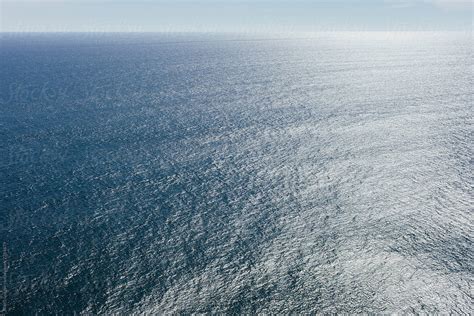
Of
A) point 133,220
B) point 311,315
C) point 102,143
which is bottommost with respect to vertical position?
point 311,315

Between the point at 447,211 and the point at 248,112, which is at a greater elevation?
the point at 248,112

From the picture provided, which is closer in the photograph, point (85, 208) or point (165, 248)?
point (165, 248)

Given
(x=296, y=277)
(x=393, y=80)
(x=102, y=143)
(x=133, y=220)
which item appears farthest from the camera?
(x=393, y=80)

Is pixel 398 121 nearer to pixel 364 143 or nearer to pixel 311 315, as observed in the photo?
pixel 364 143

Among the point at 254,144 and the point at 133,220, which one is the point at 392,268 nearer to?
the point at 133,220

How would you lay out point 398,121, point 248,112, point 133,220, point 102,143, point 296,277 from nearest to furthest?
point 296,277
point 133,220
point 102,143
point 398,121
point 248,112

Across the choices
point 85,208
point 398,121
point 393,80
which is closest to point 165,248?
point 85,208
